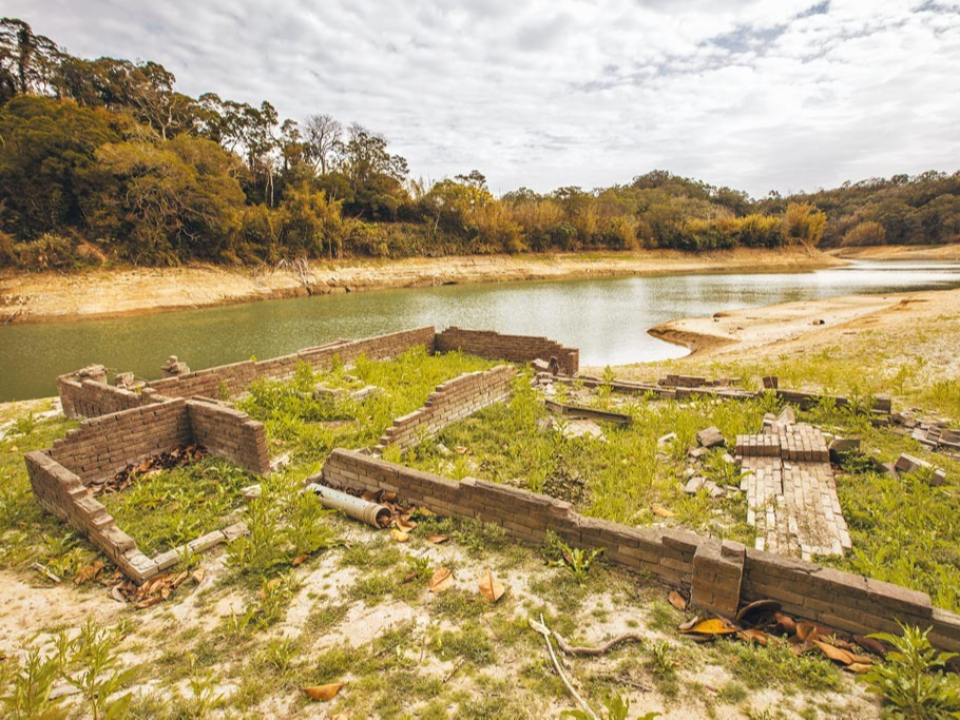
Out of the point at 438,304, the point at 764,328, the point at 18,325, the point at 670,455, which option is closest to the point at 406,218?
the point at 438,304

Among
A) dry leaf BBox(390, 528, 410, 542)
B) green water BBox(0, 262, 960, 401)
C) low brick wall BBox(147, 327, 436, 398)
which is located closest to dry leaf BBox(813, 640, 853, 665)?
dry leaf BBox(390, 528, 410, 542)

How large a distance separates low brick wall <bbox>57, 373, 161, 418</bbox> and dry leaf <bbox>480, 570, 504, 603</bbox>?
6370 millimetres

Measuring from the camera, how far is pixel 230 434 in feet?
21.5

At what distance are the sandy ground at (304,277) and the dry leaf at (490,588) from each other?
30.3 meters

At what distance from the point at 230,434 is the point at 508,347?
25.1 ft

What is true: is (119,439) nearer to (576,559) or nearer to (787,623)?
(576,559)

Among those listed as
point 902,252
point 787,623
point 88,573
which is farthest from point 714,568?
point 902,252

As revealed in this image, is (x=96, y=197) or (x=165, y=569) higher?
(x=96, y=197)

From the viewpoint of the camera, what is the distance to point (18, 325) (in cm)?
2353

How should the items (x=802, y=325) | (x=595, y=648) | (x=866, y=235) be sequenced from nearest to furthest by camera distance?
(x=595, y=648) < (x=802, y=325) < (x=866, y=235)

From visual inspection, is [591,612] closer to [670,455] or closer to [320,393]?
[670,455]

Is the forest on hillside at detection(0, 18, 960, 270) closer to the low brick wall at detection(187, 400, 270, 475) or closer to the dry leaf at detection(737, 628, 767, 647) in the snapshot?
the low brick wall at detection(187, 400, 270, 475)

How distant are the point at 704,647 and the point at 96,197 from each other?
1563 inches

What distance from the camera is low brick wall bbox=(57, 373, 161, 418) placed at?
768 centimetres
